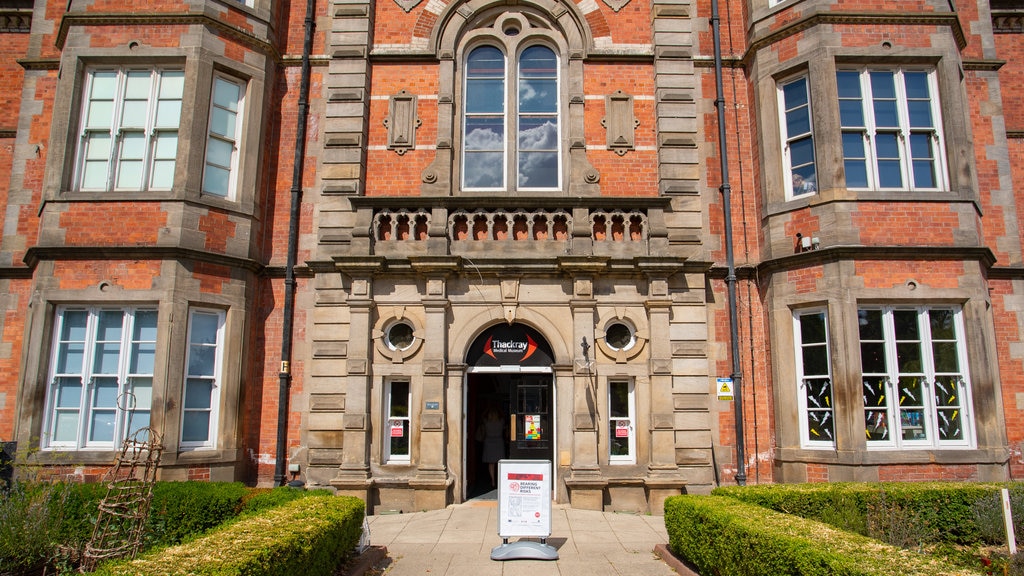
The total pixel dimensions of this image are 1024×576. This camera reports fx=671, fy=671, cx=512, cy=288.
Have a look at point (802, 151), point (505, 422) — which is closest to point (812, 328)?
point (802, 151)

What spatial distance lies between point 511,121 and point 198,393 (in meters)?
7.68

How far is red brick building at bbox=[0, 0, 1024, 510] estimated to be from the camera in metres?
11.5

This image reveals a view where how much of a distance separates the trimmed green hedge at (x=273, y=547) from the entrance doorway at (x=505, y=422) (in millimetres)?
4283

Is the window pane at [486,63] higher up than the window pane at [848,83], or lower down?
higher up

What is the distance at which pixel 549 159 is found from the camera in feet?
43.5

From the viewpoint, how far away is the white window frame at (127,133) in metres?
12.1

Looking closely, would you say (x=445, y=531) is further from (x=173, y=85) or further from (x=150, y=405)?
(x=173, y=85)

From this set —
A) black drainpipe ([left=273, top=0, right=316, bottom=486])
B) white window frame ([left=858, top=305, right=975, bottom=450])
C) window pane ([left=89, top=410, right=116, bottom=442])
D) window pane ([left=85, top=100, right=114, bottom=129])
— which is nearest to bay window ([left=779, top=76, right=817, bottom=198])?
white window frame ([left=858, top=305, right=975, bottom=450])

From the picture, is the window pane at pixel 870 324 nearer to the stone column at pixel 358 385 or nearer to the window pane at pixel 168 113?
the stone column at pixel 358 385

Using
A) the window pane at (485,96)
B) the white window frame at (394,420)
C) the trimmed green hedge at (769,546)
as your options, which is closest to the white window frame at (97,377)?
the white window frame at (394,420)

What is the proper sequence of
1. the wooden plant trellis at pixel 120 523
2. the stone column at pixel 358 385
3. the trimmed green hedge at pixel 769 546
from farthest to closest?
1. the stone column at pixel 358 385
2. the wooden plant trellis at pixel 120 523
3. the trimmed green hedge at pixel 769 546

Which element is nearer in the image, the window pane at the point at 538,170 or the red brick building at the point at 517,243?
the red brick building at the point at 517,243

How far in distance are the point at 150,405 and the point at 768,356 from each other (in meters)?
11.0

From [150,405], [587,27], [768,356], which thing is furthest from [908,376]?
[150,405]
